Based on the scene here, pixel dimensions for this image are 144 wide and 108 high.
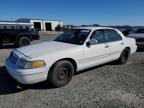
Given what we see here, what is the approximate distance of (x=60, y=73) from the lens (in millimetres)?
4238

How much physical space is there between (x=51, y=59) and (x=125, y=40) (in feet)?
11.1

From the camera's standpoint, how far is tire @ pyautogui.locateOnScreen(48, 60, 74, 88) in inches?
160

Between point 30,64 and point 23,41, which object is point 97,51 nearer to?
point 30,64

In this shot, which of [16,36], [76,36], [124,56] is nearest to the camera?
[76,36]

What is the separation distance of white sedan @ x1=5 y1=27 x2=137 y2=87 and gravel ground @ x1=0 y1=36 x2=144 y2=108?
0.34 meters

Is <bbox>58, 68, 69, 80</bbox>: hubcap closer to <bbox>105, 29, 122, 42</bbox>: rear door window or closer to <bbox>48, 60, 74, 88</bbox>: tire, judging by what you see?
<bbox>48, 60, 74, 88</bbox>: tire

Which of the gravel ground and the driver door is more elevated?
the driver door

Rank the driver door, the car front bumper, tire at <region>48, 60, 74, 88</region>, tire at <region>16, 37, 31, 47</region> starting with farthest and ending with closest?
tire at <region>16, 37, 31, 47</region>
the driver door
tire at <region>48, 60, 74, 88</region>
the car front bumper

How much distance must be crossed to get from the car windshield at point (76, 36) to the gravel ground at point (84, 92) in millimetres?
1088

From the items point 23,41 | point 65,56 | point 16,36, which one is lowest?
point 23,41

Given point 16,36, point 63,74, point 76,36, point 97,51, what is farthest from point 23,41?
point 63,74

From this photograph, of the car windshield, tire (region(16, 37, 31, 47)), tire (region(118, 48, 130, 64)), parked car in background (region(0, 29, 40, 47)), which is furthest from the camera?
tire (region(16, 37, 31, 47))

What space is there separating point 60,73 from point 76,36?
5.03 feet

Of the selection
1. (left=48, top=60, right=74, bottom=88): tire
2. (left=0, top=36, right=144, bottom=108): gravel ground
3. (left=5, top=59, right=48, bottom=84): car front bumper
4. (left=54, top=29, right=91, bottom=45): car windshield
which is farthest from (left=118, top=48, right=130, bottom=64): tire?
(left=5, top=59, right=48, bottom=84): car front bumper
